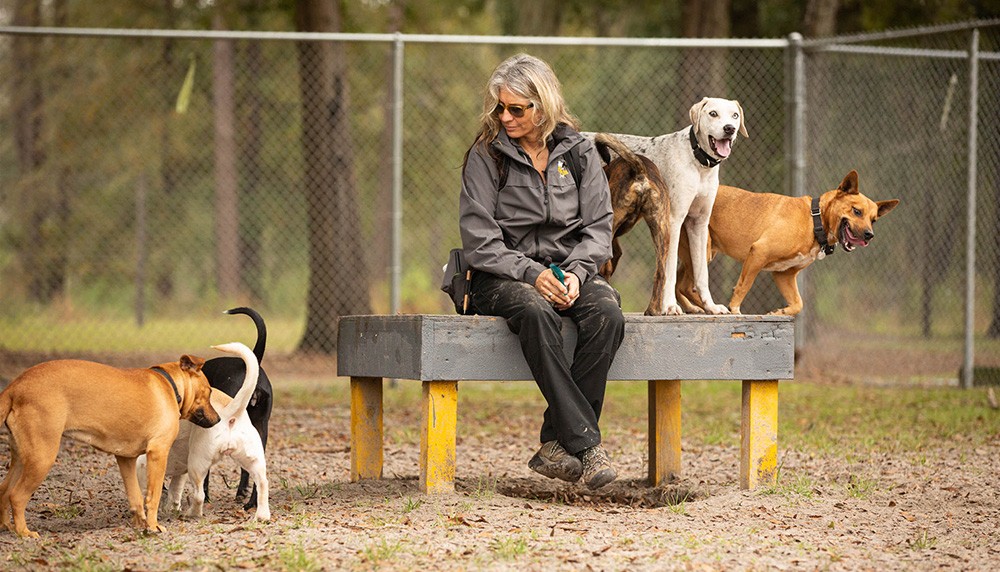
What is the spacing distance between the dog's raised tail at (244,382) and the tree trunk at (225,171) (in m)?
15.0

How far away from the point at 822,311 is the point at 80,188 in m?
14.1

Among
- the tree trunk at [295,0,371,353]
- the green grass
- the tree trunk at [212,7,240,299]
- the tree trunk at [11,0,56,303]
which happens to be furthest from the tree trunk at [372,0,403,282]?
the tree trunk at [295,0,371,353]

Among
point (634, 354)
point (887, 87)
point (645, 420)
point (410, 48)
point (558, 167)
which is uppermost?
point (410, 48)

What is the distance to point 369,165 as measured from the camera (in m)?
24.1

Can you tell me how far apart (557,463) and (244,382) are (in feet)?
4.58

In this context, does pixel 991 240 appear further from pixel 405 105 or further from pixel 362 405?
pixel 405 105

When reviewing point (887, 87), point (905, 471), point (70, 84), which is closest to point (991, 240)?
point (887, 87)

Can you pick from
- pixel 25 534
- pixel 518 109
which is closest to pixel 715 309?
pixel 518 109

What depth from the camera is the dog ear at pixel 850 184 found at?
5781mm


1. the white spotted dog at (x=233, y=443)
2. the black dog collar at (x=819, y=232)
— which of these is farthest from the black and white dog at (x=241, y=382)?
the black dog collar at (x=819, y=232)

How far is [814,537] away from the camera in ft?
14.7

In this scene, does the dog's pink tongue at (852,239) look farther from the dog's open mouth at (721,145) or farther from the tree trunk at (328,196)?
the tree trunk at (328,196)

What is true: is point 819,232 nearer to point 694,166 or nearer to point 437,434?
point 694,166

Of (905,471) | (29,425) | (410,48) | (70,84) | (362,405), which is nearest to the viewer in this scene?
(29,425)
